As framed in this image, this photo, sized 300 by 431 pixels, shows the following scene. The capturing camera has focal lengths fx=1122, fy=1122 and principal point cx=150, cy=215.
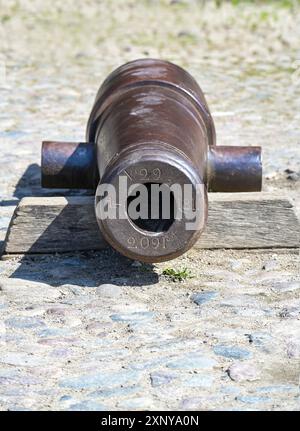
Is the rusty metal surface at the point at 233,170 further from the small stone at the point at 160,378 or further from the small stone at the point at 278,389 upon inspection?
the small stone at the point at 278,389

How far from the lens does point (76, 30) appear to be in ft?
50.7

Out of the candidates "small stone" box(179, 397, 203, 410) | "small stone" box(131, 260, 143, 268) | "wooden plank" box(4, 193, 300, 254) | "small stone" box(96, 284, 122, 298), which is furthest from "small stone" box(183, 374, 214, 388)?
"wooden plank" box(4, 193, 300, 254)

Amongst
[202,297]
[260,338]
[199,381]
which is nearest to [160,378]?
[199,381]

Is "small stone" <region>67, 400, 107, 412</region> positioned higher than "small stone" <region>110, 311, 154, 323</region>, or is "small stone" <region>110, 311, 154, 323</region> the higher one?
"small stone" <region>67, 400, 107, 412</region>

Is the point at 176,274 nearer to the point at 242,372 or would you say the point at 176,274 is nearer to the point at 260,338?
the point at 260,338

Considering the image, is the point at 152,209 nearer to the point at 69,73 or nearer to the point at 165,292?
the point at 165,292

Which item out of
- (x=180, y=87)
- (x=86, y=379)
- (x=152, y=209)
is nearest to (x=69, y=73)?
(x=180, y=87)

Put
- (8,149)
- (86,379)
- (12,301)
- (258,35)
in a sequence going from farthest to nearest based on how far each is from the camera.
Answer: (258,35) < (8,149) < (12,301) < (86,379)

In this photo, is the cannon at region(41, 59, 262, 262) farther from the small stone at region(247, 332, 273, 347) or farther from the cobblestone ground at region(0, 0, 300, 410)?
the small stone at region(247, 332, 273, 347)

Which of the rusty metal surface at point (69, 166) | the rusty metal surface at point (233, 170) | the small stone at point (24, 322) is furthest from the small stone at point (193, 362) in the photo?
the rusty metal surface at point (69, 166)

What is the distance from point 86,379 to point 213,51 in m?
9.58

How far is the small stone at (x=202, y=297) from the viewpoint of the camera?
577 cm

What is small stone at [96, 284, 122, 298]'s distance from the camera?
5848 mm

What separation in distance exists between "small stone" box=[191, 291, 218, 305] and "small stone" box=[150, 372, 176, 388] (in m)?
0.93
